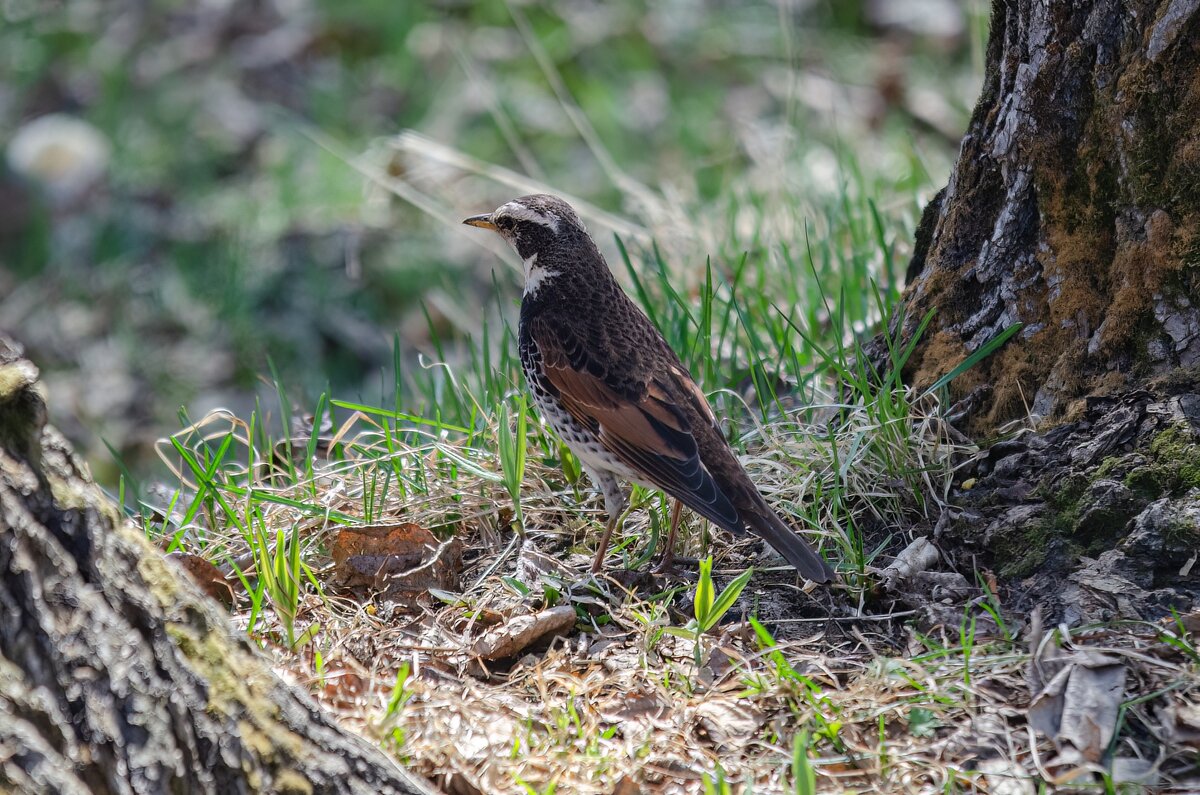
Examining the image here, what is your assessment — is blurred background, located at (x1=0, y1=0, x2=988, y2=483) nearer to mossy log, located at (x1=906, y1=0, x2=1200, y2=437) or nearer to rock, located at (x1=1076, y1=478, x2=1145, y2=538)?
mossy log, located at (x1=906, y1=0, x2=1200, y2=437)

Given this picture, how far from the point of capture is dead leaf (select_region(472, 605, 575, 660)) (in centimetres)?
339

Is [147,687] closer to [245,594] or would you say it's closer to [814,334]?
[245,594]

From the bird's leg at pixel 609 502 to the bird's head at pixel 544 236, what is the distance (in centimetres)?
100

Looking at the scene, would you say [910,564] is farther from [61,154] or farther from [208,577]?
[61,154]

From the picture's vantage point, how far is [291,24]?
1086 cm

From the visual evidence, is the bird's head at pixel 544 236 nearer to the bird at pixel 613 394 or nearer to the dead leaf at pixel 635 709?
the bird at pixel 613 394

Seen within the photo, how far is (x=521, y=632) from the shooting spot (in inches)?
134

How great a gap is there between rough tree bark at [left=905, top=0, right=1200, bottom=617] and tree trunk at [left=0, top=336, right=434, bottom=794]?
2059mm

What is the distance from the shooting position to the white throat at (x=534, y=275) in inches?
188

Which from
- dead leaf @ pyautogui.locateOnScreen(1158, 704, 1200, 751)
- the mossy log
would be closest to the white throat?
the mossy log

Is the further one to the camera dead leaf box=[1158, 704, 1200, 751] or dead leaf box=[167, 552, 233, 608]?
dead leaf box=[167, 552, 233, 608]

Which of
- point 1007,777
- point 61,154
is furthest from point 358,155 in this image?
point 1007,777

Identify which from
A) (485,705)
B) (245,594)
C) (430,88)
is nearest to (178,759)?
(485,705)

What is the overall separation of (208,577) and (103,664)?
133 centimetres
